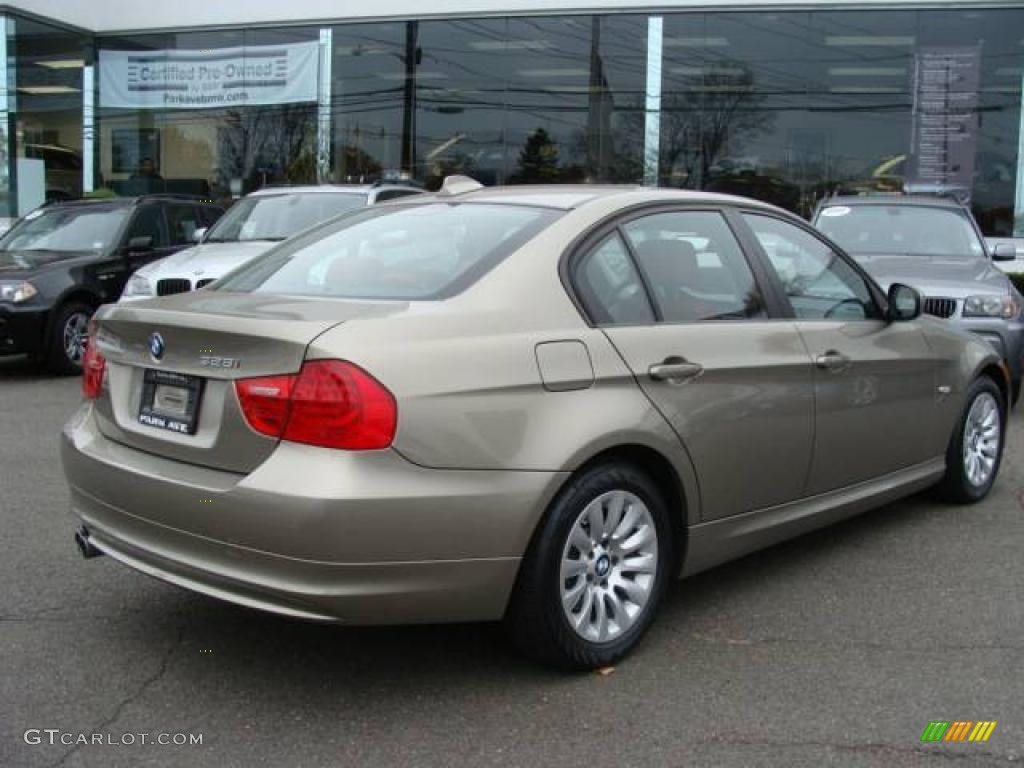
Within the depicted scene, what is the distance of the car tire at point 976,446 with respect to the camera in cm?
540

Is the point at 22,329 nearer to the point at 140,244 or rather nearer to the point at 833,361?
the point at 140,244

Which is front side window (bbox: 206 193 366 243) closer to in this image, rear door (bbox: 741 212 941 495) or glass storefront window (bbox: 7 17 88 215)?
rear door (bbox: 741 212 941 495)

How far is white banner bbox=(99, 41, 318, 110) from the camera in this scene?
1994 centimetres

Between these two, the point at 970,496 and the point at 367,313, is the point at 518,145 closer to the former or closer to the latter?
the point at 970,496

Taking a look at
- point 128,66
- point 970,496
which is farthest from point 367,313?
point 128,66

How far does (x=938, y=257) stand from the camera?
8.79m

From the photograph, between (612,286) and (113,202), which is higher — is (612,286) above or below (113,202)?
below

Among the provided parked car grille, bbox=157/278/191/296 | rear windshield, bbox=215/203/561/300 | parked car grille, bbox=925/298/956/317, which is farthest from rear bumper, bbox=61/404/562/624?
parked car grille, bbox=157/278/191/296

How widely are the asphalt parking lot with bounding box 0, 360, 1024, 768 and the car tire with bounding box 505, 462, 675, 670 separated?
127 mm

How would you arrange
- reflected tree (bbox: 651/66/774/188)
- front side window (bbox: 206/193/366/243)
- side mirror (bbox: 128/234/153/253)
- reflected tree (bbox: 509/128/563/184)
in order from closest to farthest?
front side window (bbox: 206/193/366/243) → side mirror (bbox: 128/234/153/253) → reflected tree (bbox: 651/66/774/188) → reflected tree (bbox: 509/128/563/184)

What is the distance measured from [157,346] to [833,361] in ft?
8.64

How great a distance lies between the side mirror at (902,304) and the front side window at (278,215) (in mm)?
6346

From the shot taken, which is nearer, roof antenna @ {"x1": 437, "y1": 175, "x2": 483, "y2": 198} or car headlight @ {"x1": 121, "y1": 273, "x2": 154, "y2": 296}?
roof antenna @ {"x1": 437, "y1": 175, "x2": 483, "y2": 198}

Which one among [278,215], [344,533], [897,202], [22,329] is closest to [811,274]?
[344,533]
